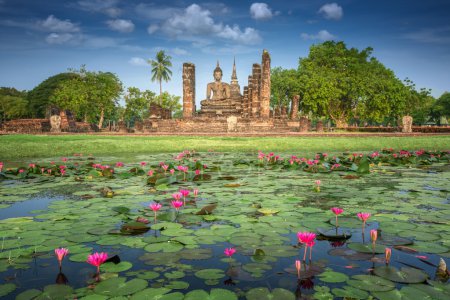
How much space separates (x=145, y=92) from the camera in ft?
167

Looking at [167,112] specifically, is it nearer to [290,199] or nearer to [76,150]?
[76,150]

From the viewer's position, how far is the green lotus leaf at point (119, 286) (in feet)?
4.90

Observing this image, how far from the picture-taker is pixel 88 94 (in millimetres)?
42406

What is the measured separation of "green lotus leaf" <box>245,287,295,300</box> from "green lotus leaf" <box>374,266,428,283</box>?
53cm

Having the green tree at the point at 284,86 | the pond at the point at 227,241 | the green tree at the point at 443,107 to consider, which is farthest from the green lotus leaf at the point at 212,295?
the green tree at the point at 443,107

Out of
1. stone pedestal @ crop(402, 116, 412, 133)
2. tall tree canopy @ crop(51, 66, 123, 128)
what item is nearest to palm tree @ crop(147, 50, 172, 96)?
tall tree canopy @ crop(51, 66, 123, 128)

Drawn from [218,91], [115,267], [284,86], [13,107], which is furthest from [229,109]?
[13,107]

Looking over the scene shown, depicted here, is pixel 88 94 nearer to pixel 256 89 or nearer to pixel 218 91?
pixel 218 91

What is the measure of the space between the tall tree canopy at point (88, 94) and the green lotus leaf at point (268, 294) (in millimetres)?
43603

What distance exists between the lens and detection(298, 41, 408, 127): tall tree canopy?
113 ft

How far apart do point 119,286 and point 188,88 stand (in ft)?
84.9

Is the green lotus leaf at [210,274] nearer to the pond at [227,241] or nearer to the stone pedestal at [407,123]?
the pond at [227,241]

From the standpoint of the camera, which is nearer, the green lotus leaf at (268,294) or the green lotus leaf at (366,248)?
the green lotus leaf at (268,294)

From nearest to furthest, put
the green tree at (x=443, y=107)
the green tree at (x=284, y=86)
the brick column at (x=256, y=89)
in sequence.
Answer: the brick column at (x=256, y=89) → the green tree at (x=284, y=86) → the green tree at (x=443, y=107)
